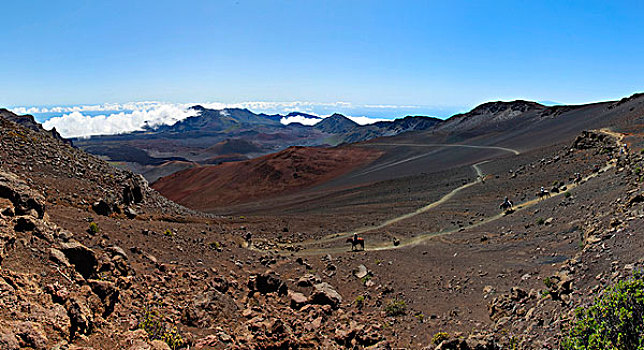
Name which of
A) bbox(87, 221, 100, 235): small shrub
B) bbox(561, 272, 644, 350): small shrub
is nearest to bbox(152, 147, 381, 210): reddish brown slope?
bbox(87, 221, 100, 235): small shrub

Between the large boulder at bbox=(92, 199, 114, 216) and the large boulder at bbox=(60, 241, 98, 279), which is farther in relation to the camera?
the large boulder at bbox=(92, 199, 114, 216)

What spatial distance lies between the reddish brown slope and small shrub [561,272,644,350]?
44.8m

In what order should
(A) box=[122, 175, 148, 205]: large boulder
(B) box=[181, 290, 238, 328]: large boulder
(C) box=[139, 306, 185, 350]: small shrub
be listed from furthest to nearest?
(A) box=[122, 175, 148, 205]: large boulder, (B) box=[181, 290, 238, 328]: large boulder, (C) box=[139, 306, 185, 350]: small shrub

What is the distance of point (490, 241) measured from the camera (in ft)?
52.8

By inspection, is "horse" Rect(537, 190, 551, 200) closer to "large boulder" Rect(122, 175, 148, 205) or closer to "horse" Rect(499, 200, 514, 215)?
"horse" Rect(499, 200, 514, 215)

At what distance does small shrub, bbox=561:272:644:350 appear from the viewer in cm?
534

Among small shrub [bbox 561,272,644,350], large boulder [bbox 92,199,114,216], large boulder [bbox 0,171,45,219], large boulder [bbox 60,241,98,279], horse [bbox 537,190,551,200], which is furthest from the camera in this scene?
horse [bbox 537,190,551,200]

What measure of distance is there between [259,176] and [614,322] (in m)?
54.3

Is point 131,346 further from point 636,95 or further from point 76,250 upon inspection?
point 636,95

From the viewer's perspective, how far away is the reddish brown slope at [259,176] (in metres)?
52.1

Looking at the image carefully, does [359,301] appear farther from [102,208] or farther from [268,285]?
[102,208]

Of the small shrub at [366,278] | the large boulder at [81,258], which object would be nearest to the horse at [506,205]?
the small shrub at [366,278]

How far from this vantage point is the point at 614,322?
5.61 m

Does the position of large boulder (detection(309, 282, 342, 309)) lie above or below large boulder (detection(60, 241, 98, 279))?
below
